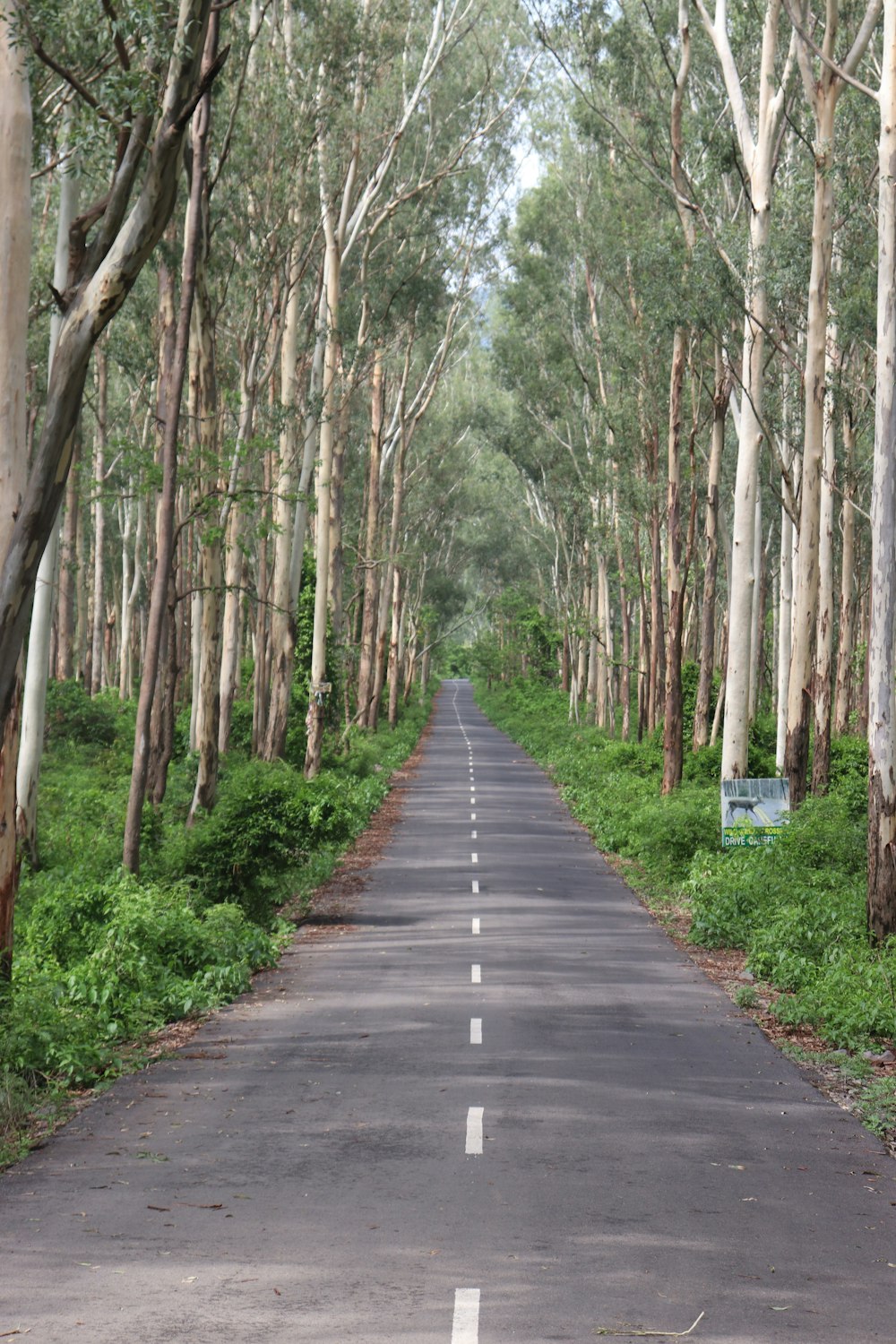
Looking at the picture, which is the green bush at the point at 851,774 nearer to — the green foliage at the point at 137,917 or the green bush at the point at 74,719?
the green foliage at the point at 137,917

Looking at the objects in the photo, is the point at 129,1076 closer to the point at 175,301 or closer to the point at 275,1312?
the point at 275,1312

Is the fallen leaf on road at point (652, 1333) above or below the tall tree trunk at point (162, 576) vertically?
below

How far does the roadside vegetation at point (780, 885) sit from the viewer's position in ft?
43.0

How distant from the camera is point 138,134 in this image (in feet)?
35.8

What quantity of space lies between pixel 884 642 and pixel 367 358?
26.1 meters

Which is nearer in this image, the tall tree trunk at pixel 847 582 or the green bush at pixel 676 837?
the green bush at pixel 676 837

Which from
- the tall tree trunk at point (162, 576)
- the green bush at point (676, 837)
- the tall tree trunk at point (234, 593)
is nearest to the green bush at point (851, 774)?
the green bush at point (676, 837)

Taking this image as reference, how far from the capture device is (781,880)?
18891 millimetres

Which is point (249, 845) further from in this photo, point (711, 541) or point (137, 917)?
point (711, 541)

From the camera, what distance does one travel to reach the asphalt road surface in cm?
614

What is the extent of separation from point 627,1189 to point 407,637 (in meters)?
71.3

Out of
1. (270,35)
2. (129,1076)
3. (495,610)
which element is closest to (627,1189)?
(129,1076)

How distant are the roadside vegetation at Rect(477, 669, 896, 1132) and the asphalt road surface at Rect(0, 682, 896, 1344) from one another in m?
0.75

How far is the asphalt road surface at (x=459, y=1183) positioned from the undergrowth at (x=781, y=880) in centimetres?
86
